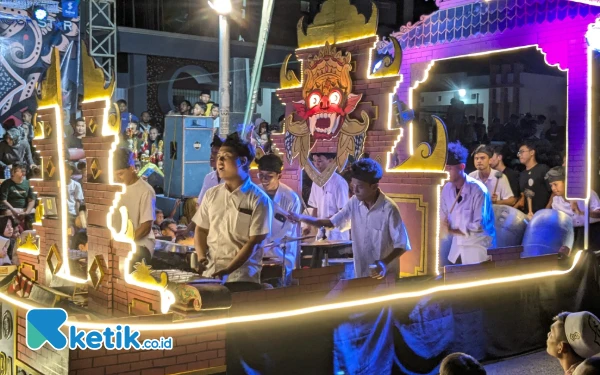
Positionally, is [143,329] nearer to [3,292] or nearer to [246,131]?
[3,292]

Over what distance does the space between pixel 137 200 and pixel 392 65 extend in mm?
3157

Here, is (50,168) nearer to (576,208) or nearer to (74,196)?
(74,196)

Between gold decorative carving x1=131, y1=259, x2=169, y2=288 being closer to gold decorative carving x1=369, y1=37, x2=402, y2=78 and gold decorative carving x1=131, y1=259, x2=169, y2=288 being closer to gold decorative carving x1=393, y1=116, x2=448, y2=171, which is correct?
gold decorative carving x1=393, y1=116, x2=448, y2=171

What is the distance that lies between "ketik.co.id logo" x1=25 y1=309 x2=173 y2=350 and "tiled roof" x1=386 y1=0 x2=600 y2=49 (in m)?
6.54

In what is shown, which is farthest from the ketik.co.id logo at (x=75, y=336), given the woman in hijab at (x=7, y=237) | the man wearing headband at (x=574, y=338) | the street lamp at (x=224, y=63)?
the street lamp at (x=224, y=63)

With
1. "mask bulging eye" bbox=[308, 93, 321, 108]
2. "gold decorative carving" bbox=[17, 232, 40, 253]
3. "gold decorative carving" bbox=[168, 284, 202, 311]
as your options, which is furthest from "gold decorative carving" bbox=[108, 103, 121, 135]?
"mask bulging eye" bbox=[308, 93, 321, 108]

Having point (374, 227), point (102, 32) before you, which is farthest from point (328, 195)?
point (102, 32)

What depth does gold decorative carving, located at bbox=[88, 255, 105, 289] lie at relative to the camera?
19.5 feet

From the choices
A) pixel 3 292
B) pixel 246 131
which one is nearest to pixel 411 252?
pixel 3 292

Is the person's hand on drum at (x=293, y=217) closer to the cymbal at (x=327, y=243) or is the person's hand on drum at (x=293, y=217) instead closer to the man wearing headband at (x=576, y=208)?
the cymbal at (x=327, y=243)

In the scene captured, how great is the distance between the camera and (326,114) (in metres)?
8.59

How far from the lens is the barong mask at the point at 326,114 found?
327 inches

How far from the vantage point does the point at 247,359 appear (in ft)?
18.4

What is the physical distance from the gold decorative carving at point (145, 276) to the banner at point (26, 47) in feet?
38.4
